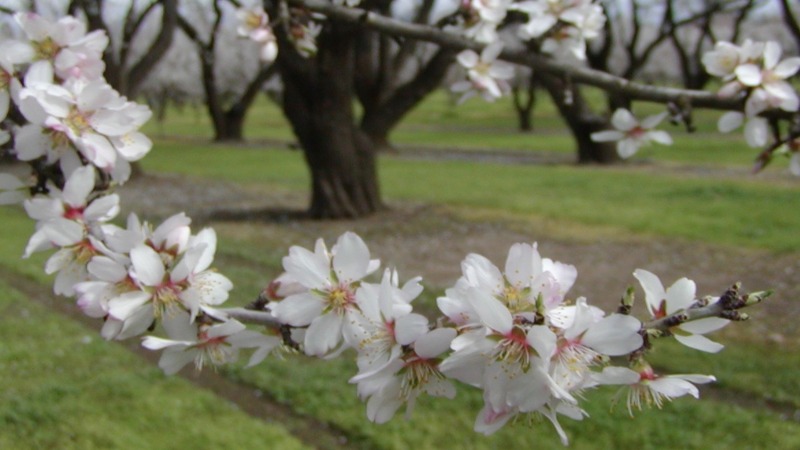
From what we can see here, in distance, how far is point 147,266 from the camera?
116cm

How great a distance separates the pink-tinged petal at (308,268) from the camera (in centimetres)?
117

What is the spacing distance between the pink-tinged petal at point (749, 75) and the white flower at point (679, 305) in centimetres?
116

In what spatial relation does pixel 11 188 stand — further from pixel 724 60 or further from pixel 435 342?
pixel 724 60

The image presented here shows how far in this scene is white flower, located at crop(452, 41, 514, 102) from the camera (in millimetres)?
2518

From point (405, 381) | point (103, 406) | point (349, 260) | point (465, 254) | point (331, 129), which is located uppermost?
point (349, 260)

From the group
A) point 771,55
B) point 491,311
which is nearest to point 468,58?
point 771,55

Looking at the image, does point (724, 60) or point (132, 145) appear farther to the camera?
point (724, 60)

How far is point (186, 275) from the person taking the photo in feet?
3.84

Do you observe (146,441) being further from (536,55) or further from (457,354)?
(457,354)

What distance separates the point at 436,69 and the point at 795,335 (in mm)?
5048

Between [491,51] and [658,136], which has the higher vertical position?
[491,51]

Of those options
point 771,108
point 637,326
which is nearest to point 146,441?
point 771,108

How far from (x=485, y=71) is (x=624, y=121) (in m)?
0.44

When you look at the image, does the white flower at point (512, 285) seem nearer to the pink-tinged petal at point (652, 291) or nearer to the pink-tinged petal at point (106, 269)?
the pink-tinged petal at point (652, 291)
